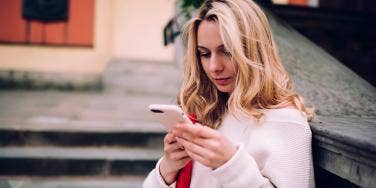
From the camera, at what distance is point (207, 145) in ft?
4.27

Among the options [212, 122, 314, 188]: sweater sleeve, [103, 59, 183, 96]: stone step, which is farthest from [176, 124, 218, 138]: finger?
[103, 59, 183, 96]: stone step

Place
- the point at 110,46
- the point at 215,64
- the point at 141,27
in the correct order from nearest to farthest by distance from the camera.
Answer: the point at 215,64 < the point at 141,27 < the point at 110,46

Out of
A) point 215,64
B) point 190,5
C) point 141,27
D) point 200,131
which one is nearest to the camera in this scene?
point 200,131

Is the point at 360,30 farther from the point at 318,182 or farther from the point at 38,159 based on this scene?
the point at 38,159

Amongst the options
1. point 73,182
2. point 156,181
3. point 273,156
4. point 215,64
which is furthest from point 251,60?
point 73,182

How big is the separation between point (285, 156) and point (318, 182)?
0.36 m

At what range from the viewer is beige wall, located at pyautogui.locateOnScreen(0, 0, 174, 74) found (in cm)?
A: 716

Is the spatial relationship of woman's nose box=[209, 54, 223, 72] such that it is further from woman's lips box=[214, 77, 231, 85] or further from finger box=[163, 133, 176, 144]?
finger box=[163, 133, 176, 144]

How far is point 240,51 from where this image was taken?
1.52m

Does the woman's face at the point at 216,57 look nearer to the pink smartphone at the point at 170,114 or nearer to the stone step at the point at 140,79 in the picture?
the pink smartphone at the point at 170,114

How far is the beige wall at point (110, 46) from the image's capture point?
7.16 m

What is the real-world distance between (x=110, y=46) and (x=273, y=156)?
6.21 m

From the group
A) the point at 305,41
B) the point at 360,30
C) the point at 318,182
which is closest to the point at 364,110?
the point at 318,182

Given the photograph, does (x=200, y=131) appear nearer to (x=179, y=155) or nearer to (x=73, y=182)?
(x=179, y=155)
